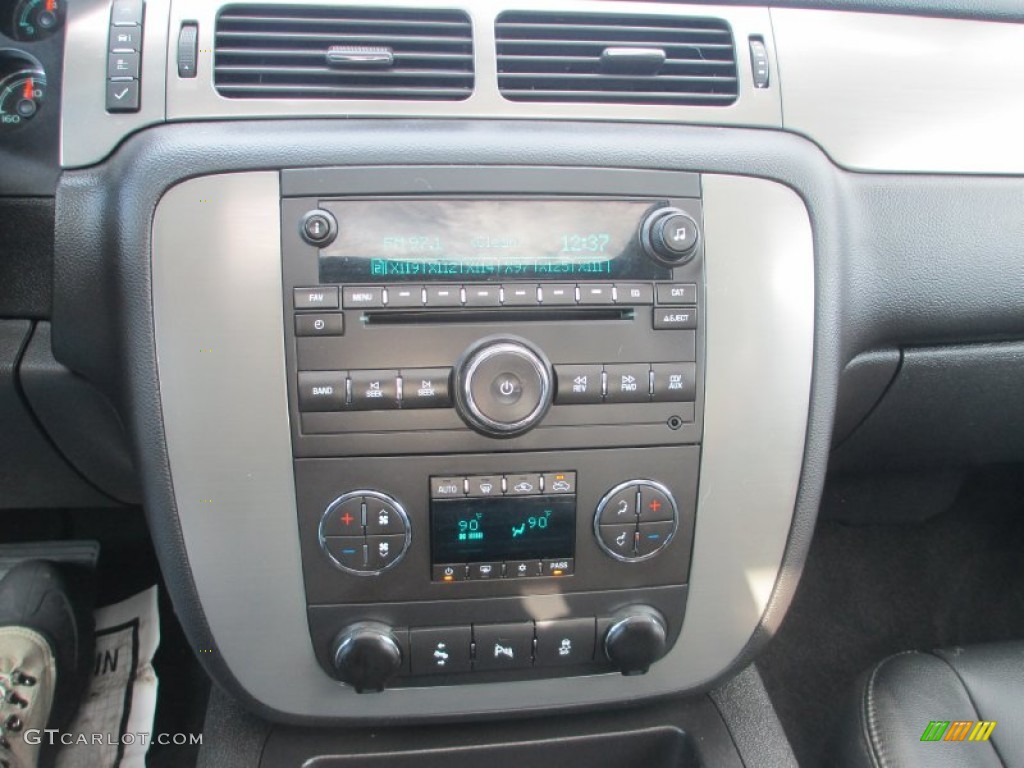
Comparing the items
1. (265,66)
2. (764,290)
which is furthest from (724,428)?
(265,66)

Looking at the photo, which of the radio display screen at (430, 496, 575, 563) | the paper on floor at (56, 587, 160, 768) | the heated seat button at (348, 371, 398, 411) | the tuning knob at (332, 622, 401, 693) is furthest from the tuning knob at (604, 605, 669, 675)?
the paper on floor at (56, 587, 160, 768)

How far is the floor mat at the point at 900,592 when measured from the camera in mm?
1738

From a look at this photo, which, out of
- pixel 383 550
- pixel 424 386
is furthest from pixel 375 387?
pixel 383 550

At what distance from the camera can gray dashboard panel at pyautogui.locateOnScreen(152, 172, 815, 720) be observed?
855mm

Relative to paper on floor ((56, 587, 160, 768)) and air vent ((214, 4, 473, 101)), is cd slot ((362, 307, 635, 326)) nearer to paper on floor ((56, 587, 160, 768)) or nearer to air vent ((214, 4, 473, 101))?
air vent ((214, 4, 473, 101))

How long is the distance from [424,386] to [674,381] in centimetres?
27

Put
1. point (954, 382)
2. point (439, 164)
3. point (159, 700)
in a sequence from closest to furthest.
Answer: point (439, 164) < point (954, 382) < point (159, 700)

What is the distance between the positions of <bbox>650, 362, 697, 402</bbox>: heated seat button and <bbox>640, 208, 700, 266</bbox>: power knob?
0.11 m

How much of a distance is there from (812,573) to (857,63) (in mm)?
1178

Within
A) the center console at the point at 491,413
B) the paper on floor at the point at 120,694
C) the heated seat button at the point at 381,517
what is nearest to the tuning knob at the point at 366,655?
the center console at the point at 491,413

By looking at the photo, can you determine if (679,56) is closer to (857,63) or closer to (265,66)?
(857,63)

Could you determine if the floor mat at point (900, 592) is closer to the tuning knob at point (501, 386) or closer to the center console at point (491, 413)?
the center console at point (491, 413)

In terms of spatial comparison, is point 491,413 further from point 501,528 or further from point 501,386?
A: point 501,528

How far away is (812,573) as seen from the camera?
1847 mm
